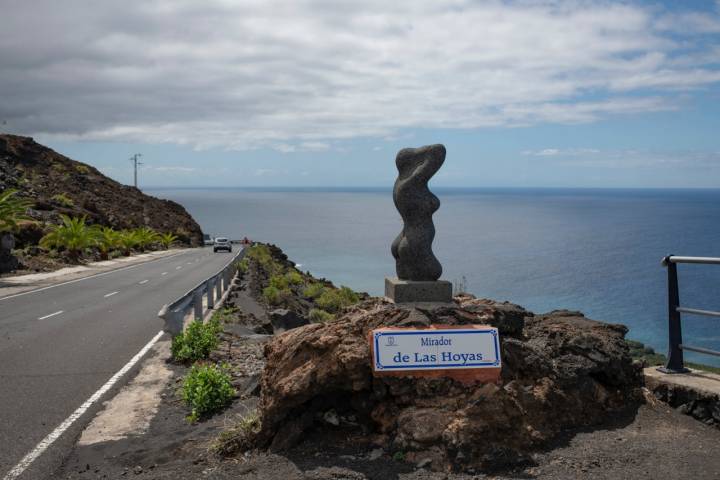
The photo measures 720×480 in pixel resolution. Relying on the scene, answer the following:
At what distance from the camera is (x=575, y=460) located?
5.26m

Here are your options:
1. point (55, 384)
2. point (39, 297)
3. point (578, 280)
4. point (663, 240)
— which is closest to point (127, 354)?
point (55, 384)

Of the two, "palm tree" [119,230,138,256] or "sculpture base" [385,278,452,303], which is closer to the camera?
"sculpture base" [385,278,452,303]

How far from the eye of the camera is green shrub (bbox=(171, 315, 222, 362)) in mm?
10039

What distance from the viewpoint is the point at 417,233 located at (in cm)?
837

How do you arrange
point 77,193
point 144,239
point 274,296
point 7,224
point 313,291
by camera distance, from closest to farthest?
point 274,296 < point 7,224 < point 313,291 < point 144,239 < point 77,193

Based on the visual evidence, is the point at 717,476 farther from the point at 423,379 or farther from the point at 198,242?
the point at 198,242

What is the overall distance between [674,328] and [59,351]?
32.2 ft

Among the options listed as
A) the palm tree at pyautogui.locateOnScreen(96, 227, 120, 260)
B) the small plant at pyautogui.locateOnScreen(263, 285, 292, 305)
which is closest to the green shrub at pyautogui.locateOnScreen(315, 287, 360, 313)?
the small plant at pyautogui.locateOnScreen(263, 285, 292, 305)

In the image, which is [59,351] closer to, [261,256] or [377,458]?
[377,458]

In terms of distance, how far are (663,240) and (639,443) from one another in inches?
3497

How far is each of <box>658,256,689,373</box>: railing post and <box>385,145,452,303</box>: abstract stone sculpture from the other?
101 inches

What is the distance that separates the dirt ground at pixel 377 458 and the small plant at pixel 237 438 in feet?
0.32

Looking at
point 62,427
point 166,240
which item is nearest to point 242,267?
point 62,427

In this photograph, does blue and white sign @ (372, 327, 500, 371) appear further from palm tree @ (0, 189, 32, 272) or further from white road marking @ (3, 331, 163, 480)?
palm tree @ (0, 189, 32, 272)
